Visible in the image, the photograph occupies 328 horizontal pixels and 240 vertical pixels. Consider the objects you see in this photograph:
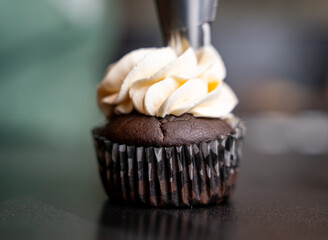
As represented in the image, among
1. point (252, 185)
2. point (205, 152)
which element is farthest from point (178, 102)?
point (252, 185)

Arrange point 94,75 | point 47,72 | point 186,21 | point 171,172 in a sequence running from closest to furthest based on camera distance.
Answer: point 171,172
point 186,21
point 47,72
point 94,75

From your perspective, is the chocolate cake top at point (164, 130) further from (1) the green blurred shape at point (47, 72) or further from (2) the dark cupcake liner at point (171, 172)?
(1) the green blurred shape at point (47, 72)

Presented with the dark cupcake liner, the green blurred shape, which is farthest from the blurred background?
the dark cupcake liner

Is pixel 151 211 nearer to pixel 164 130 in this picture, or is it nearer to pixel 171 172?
pixel 171 172

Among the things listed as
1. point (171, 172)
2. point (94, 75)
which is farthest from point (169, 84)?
point (94, 75)

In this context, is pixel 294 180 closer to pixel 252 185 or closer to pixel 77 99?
pixel 252 185

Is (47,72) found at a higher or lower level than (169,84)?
lower

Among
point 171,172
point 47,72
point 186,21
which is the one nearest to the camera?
point 171,172
